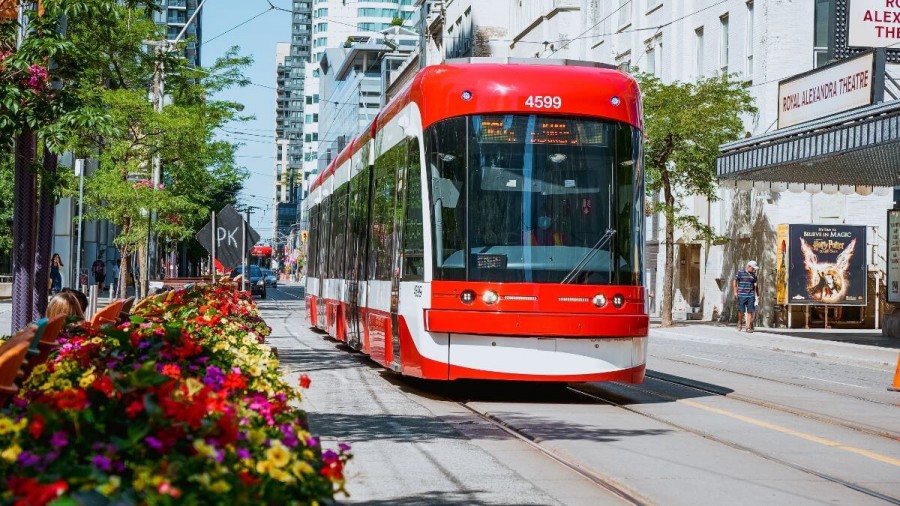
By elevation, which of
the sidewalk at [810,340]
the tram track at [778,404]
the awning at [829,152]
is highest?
the awning at [829,152]

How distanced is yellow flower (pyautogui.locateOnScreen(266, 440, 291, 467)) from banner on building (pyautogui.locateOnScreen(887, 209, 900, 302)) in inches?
1200

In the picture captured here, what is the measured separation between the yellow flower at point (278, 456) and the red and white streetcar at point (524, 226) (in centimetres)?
965

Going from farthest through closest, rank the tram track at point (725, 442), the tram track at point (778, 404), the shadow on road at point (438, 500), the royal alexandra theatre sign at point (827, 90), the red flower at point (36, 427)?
the royal alexandra theatre sign at point (827, 90) < the tram track at point (778, 404) < the tram track at point (725, 442) < the shadow on road at point (438, 500) < the red flower at point (36, 427)

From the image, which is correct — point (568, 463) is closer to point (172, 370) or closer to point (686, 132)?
point (172, 370)

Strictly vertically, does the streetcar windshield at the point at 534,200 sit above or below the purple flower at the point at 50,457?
above

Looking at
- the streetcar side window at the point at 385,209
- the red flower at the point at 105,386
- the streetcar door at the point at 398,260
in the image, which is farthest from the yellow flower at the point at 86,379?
the streetcar side window at the point at 385,209

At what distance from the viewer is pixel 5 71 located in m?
12.6

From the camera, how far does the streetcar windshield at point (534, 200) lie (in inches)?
558

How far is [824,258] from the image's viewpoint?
3625cm

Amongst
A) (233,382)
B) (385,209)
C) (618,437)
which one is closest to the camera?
(233,382)

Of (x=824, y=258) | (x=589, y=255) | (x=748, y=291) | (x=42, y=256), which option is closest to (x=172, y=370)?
(x=589, y=255)

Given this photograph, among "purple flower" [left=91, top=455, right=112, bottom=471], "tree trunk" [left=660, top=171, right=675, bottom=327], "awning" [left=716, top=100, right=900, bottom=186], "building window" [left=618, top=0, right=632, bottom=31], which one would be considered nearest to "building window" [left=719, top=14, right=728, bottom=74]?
"tree trunk" [left=660, top=171, right=675, bottom=327]

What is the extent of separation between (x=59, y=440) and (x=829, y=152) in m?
24.3

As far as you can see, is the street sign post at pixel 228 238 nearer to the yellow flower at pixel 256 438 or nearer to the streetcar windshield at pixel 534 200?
the streetcar windshield at pixel 534 200
